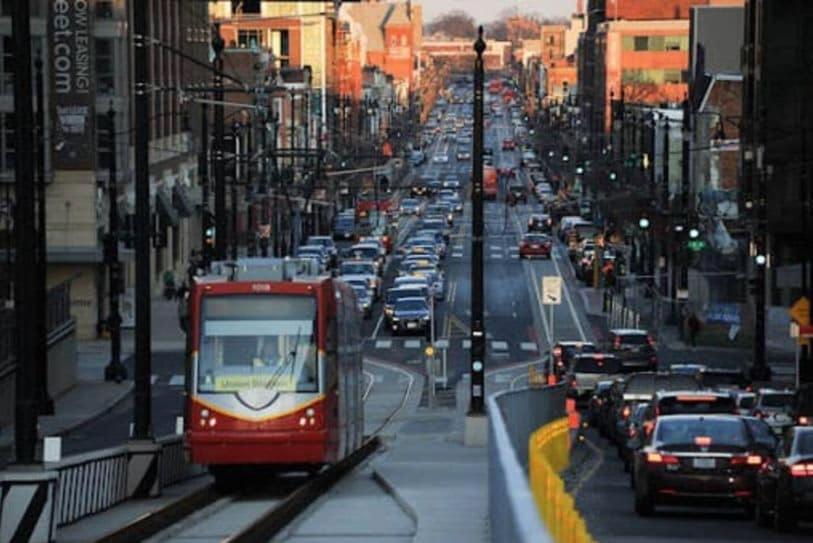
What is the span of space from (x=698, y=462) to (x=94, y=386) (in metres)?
39.5

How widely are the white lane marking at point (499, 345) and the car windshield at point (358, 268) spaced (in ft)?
31.6

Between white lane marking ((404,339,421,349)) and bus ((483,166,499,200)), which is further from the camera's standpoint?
bus ((483,166,499,200))

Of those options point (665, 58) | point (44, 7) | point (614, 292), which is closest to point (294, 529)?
point (44, 7)

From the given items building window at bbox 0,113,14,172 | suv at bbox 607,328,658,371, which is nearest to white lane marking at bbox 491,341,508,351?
suv at bbox 607,328,658,371

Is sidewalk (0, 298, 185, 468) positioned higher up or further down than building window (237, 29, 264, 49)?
further down

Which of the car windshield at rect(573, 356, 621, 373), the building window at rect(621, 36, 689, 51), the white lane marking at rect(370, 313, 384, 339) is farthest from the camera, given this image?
the building window at rect(621, 36, 689, 51)

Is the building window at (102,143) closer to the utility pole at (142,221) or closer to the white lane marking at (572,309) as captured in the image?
the white lane marking at (572,309)

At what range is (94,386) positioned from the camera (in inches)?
2571

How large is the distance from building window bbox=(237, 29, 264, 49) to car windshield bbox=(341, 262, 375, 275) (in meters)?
18.3

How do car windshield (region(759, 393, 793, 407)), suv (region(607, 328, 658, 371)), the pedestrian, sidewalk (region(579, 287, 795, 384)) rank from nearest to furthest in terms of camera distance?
car windshield (region(759, 393, 793, 407)), suv (region(607, 328, 658, 371)), sidewalk (region(579, 287, 795, 384)), the pedestrian

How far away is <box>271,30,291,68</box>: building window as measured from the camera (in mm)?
124363

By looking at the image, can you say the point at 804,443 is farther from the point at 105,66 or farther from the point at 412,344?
the point at 105,66

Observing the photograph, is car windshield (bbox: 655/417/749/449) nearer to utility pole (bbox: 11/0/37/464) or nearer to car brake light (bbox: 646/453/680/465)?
car brake light (bbox: 646/453/680/465)

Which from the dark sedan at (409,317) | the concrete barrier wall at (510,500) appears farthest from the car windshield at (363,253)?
the concrete barrier wall at (510,500)
